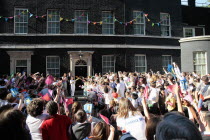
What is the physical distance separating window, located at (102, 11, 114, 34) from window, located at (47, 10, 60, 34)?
13.6 feet

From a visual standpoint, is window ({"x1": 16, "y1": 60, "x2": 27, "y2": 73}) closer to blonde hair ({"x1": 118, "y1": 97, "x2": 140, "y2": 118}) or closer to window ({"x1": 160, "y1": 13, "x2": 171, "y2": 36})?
window ({"x1": 160, "y1": 13, "x2": 171, "y2": 36})

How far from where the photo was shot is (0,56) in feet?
52.4

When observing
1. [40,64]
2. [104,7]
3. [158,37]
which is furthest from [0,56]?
[158,37]

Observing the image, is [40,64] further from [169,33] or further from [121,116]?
[121,116]

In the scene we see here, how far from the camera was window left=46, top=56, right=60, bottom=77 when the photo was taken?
54.1ft

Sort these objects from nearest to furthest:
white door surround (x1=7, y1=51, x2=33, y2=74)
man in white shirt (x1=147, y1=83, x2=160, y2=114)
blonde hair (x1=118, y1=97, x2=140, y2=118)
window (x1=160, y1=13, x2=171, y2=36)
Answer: blonde hair (x1=118, y1=97, x2=140, y2=118), man in white shirt (x1=147, y1=83, x2=160, y2=114), white door surround (x1=7, y1=51, x2=33, y2=74), window (x1=160, y1=13, x2=171, y2=36)

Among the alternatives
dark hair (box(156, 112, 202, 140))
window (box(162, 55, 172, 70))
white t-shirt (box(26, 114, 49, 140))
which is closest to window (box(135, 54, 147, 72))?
window (box(162, 55, 172, 70))

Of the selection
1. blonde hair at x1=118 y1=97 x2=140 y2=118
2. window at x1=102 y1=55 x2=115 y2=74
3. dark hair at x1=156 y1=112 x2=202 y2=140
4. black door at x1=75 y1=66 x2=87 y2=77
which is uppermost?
window at x1=102 y1=55 x2=115 y2=74

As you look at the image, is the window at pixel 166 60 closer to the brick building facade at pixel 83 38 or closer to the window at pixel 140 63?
the brick building facade at pixel 83 38

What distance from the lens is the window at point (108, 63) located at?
17.2 meters

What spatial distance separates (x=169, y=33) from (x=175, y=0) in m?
3.59

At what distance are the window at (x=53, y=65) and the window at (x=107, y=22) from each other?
16.5 ft

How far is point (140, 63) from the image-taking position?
711 inches

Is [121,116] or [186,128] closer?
[186,128]
